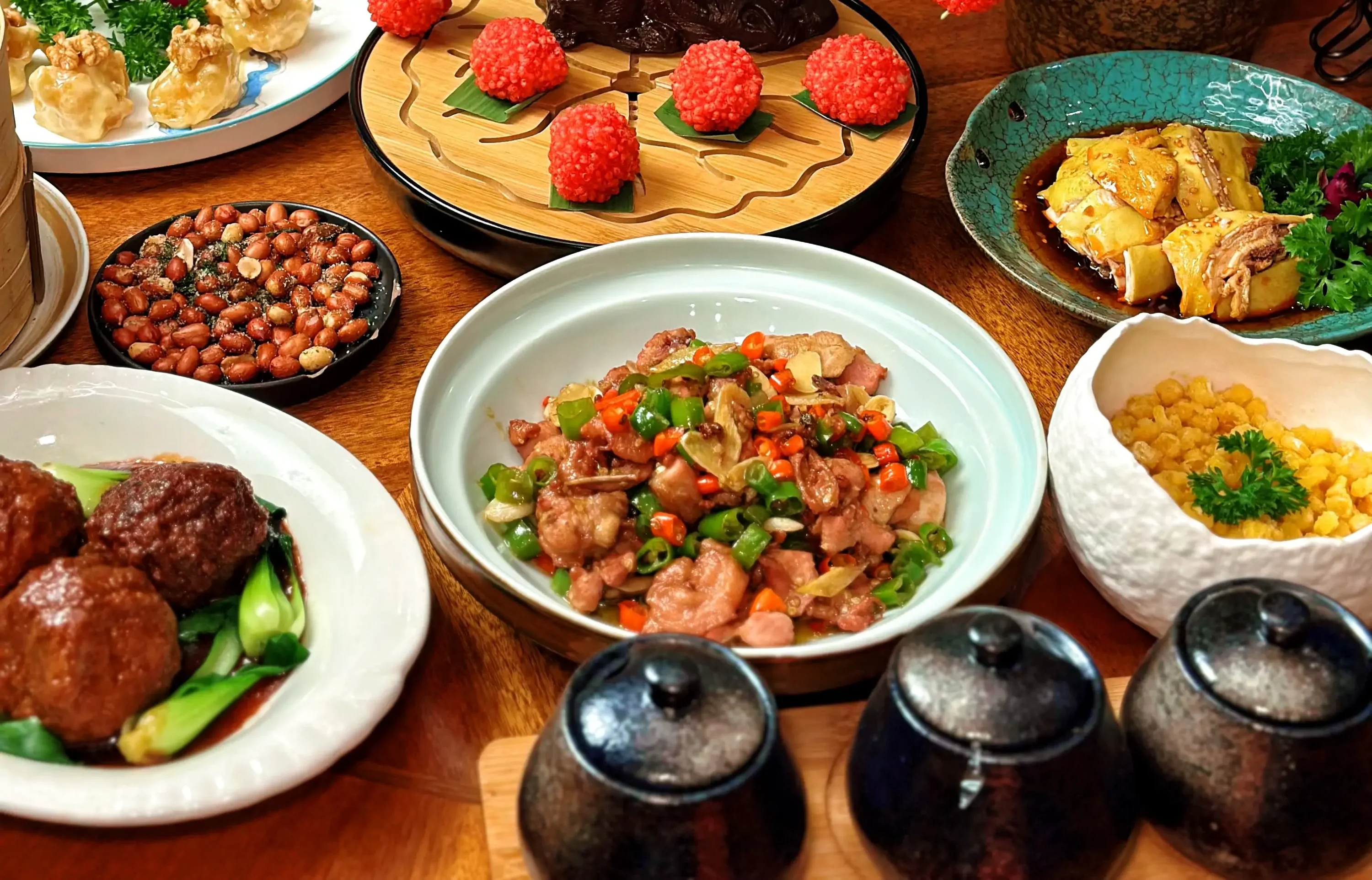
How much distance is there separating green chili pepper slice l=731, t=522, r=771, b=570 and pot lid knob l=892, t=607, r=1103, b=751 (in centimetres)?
55

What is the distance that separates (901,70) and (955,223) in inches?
12.7

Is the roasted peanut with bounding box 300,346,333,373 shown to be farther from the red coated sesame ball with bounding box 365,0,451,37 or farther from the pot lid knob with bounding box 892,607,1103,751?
the pot lid knob with bounding box 892,607,1103,751

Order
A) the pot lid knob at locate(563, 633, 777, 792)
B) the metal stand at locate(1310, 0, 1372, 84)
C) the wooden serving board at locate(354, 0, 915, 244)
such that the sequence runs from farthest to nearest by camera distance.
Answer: the metal stand at locate(1310, 0, 1372, 84)
the wooden serving board at locate(354, 0, 915, 244)
the pot lid knob at locate(563, 633, 777, 792)

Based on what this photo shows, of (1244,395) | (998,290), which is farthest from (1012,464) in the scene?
(998,290)

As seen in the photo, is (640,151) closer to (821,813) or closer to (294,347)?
(294,347)

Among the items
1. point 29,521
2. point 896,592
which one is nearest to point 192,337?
point 29,521

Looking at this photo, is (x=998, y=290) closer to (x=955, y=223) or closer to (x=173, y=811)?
(x=955, y=223)

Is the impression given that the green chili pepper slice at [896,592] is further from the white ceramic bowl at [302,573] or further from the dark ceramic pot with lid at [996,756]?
the white ceramic bowl at [302,573]

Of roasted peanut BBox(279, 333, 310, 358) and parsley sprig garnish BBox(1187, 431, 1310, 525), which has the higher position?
parsley sprig garnish BBox(1187, 431, 1310, 525)

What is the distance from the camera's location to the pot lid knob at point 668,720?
921 millimetres

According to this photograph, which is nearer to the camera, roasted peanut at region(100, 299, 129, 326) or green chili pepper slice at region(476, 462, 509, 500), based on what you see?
green chili pepper slice at region(476, 462, 509, 500)

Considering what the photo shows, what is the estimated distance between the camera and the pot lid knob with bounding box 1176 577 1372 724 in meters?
0.98

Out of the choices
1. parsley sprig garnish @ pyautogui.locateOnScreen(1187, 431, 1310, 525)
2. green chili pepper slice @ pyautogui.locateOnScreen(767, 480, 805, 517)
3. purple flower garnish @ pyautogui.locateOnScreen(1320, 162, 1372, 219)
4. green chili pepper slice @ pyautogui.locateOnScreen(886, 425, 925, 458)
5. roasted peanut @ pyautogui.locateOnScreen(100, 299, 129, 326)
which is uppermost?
parsley sprig garnish @ pyautogui.locateOnScreen(1187, 431, 1310, 525)

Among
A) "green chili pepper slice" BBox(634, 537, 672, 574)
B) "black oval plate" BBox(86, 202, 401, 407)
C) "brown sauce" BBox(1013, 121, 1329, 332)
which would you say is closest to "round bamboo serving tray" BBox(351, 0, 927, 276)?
"black oval plate" BBox(86, 202, 401, 407)
